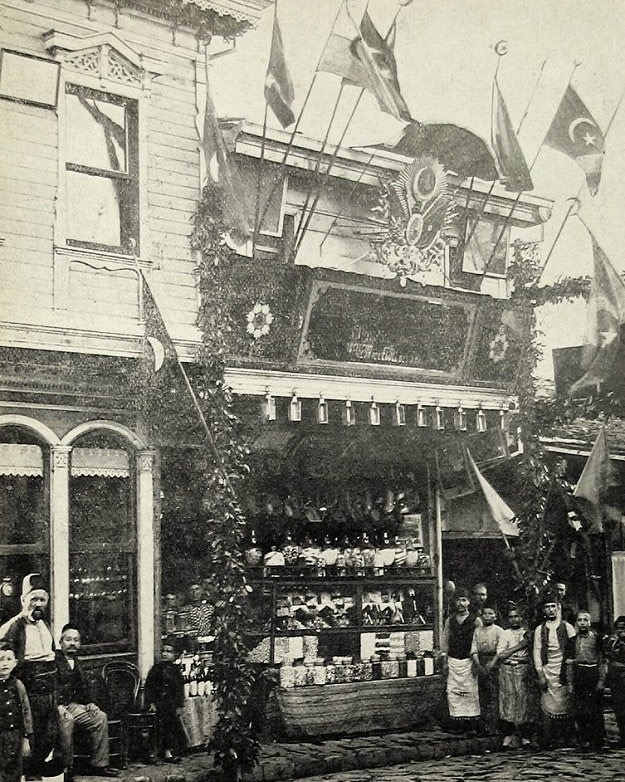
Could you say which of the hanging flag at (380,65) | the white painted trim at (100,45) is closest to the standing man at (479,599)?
the hanging flag at (380,65)

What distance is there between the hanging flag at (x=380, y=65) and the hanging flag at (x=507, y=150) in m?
0.76

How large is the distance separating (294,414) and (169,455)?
98 centimetres

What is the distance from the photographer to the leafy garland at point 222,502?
6.08 metres

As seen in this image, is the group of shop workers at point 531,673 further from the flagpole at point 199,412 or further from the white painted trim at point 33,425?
the white painted trim at point 33,425

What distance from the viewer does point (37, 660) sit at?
5.56 meters

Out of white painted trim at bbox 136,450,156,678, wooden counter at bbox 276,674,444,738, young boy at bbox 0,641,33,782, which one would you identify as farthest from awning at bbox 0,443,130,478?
wooden counter at bbox 276,674,444,738

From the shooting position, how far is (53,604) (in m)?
5.70

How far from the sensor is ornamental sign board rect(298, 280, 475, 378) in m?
6.83

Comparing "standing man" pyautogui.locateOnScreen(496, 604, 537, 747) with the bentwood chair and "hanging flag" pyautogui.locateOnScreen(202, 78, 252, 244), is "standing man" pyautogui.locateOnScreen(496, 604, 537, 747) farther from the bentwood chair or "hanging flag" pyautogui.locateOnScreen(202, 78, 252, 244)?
"hanging flag" pyautogui.locateOnScreen(202, 78, 252, 244)

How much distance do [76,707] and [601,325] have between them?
4786mm

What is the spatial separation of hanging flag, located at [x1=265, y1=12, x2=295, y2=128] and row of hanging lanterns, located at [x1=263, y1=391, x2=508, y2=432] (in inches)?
75.0

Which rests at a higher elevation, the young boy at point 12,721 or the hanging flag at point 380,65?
the hanging flag at point 380,65

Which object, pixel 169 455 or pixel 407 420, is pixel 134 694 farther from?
pixel 407 420

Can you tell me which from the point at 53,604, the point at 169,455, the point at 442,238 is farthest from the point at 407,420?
the point at 53,604
